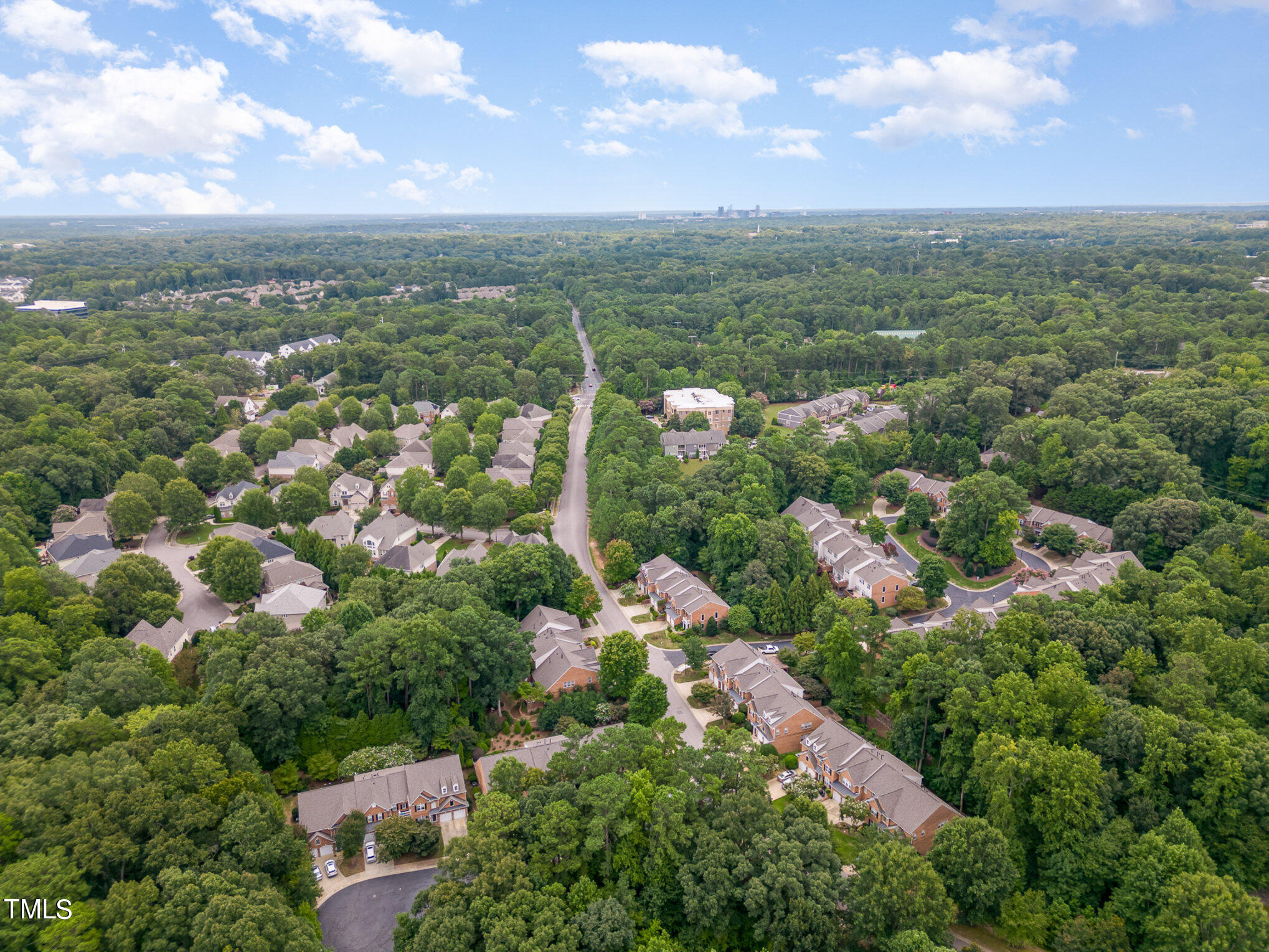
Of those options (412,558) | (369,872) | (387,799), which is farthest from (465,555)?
(369,872)

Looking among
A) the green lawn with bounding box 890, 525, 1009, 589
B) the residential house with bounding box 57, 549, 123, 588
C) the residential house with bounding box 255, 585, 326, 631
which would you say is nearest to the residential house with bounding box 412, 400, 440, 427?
the residential house with bounding box 57, 549, 123, 588

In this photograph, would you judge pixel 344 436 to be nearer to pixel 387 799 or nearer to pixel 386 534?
pixel 386 534

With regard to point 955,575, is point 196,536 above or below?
above

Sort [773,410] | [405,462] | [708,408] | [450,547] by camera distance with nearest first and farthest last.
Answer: [450,547], [405,462], [708,408], [773,410]

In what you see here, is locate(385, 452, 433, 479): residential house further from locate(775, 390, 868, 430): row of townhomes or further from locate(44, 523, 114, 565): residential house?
locate(775, 390, 868, 430): row of townhomes

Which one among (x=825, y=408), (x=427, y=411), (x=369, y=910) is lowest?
(x=369, y=910)

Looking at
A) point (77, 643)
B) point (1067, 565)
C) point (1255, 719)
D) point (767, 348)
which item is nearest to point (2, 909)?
point (77, 643)

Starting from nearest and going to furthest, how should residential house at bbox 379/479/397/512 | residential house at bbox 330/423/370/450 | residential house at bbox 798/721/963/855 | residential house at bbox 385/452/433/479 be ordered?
residential house at bbox 798/721/963/855
residential house at bbox 379/479/397/512
residential house at bbox 385/452/433/479
residential house at bbox 330/423/370/450
